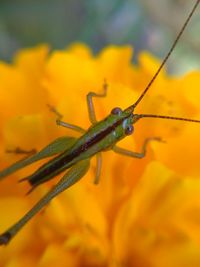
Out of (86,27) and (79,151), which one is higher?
(86,27)

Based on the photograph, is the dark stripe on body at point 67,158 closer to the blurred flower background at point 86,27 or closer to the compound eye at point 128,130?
the compound eye at point 128,130

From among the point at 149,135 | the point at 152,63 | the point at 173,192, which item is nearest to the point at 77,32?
the point at 152,63

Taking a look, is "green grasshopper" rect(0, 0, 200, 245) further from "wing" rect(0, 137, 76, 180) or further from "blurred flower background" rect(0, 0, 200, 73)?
"blurred flower background" rect(0, 0, 200, 73)

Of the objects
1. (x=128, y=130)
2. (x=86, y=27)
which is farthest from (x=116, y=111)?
(x=86, y=27)

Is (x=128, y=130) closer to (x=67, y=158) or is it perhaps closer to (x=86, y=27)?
(x=67, y=158)

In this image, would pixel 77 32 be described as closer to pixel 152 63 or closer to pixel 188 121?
pixel 152 63

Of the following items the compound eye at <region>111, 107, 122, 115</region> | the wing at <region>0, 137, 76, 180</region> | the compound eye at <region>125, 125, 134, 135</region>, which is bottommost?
the wing at <region>0, 137, 76, 180</region>

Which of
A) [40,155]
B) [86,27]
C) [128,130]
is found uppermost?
[86,27]

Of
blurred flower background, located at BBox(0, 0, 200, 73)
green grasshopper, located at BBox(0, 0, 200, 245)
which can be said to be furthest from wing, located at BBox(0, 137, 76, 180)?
blurred flower background, located at BBox(0, 0, 200, 73)
